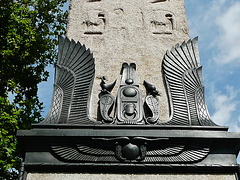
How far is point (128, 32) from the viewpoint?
349 centimetres

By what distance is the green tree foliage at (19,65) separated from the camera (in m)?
5.41

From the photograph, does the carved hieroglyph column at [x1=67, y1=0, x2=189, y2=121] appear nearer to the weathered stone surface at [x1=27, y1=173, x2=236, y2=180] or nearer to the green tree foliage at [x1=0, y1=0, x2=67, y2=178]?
the weathered stone surface at [x1=27, y1=173, x2=236, y2=180]

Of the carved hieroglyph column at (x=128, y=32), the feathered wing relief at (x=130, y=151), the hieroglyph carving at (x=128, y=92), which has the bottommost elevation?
the feathered wing relief at (x=130, y=151)

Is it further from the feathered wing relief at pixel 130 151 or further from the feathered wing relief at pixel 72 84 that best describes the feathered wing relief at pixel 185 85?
the feathered wing relief at pixel 72 84

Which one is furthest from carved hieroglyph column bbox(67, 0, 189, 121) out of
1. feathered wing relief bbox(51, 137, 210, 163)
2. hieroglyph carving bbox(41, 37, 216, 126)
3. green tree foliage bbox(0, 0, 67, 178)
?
green tree foliage bbox(0, 0, 67, 178)

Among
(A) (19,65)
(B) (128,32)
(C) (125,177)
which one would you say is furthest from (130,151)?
(A) (19,65)

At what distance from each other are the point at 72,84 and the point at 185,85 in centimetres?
112

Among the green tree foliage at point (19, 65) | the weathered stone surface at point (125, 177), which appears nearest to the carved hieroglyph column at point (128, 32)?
the weathered stone surface at point (125, 177)

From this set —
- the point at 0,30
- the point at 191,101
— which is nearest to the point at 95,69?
the point at 191,101

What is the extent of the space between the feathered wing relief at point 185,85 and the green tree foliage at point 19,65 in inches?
128

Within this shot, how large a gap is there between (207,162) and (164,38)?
1.53 meters

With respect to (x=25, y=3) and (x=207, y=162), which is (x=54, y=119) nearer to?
(x=207, y=162)

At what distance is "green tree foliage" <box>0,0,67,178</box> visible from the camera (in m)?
5.41

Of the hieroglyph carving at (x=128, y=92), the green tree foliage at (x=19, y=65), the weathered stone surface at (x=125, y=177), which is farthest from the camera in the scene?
the green tree foliage at (x=19, y=65)
